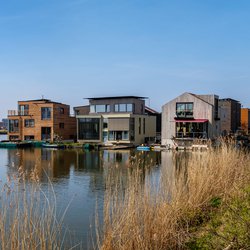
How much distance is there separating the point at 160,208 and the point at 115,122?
3182 cm

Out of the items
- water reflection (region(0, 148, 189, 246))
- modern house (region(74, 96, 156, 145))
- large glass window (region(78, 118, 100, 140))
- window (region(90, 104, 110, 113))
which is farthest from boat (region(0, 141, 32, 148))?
water reflection (region(0, 148, 189, 246))

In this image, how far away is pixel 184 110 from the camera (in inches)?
1323

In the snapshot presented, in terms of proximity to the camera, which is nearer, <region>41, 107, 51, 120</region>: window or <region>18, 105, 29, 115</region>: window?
<region>41, 107, 51, 120</region>: window

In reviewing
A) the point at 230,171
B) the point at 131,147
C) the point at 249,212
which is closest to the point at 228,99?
the point at 131,147

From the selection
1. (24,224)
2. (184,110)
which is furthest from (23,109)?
(24,224)

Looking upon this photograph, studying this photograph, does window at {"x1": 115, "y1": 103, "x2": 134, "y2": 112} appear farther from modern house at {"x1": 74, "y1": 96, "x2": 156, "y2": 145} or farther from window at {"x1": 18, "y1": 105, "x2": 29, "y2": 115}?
window at {"x1": 18, "y1": 105, "x2": 29, "y2": 115}

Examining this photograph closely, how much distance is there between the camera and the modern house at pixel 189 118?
3250 cm

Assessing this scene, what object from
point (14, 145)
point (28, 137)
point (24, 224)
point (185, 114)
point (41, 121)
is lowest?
point (14, 145)

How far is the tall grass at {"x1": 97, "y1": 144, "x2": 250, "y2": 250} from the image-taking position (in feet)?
13.0

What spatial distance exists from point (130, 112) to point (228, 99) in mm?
18118

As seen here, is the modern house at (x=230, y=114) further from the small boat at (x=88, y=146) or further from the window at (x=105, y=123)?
the small boat at (x=88, y=146)

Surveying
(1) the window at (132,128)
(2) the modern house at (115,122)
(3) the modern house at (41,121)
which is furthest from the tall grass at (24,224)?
(3) the modern house at (41,121)

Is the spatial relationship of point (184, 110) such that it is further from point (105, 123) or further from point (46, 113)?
point (46, 113)

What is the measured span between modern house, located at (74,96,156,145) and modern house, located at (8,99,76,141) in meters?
3.68
